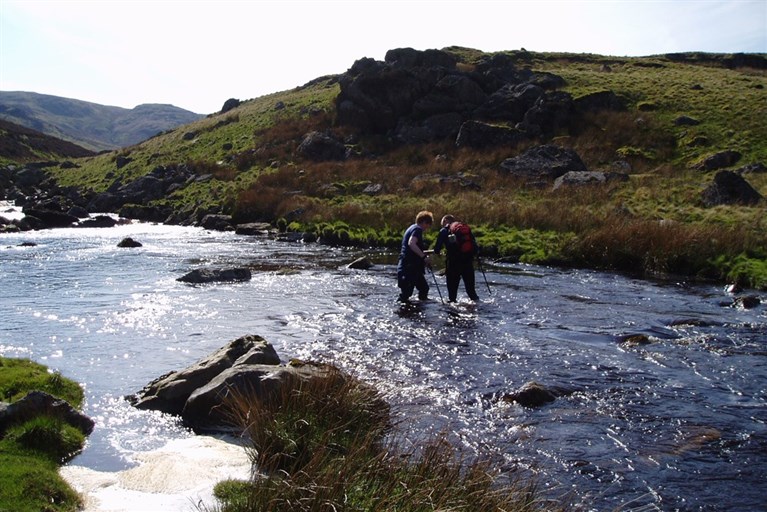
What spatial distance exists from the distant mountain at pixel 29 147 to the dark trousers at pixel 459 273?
3780 inches

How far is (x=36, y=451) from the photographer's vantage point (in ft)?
27.8

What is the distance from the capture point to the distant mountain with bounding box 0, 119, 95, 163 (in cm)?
10381

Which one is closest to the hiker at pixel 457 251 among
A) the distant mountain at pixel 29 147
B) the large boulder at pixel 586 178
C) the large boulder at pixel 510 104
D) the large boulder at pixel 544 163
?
the large boulder at pixel 586 178

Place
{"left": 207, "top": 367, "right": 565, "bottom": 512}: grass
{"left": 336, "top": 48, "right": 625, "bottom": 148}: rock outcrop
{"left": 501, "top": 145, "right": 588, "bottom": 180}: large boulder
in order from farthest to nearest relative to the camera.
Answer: {"left": 336, "top": 48, "right": 625, "bottom": 148}: rock outcrop → {"left": 501, "top": 145, "right": 588, "bottom": 180}: large boulder → {"left": 207, "top": 367, "right": 565, "bottom": 512}: grass

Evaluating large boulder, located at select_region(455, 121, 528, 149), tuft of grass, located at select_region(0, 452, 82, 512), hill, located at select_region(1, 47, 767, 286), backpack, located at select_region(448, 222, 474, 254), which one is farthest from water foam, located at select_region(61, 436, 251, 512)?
large boulder, located at select_region(455, 121, 528, 149)

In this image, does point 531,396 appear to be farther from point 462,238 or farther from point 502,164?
point 502,164

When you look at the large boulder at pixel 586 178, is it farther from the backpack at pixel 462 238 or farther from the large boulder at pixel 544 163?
the backpack at pixel 462 238

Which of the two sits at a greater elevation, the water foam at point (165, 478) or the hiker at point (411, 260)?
the hiker at point (411, 260)

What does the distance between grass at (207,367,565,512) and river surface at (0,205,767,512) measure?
1.58 m

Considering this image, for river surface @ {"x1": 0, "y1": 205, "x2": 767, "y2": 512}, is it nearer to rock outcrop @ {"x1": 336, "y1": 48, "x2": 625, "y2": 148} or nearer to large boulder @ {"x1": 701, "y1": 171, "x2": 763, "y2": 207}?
large boulder @ {"x1": 701, "y1": 171, "x2": 763, "y2": 207}

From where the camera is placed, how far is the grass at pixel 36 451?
712cm

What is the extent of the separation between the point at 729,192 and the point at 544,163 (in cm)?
1596

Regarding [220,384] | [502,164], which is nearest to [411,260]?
[220,384]

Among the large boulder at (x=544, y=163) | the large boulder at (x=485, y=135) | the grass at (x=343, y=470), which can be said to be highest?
the large boulder at (x=485, y=135)
